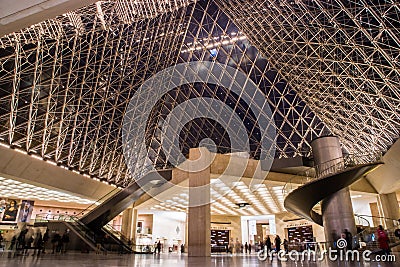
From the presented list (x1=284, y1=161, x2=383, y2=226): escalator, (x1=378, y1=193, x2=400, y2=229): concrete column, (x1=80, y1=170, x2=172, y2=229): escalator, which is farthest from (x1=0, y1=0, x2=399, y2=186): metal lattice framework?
(x1=284, y1=161, x2=383, y2=226): escalator

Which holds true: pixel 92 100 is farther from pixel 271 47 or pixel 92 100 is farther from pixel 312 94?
pixel 312 94

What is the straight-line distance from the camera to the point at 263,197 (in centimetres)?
2766

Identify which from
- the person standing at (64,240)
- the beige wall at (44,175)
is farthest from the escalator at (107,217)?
the beige wall at (44,175)

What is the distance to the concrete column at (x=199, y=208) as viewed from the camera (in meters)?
16.0

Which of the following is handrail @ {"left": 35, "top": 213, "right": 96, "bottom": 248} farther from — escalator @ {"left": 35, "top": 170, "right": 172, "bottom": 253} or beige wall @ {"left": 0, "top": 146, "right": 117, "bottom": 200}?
beige wall @ {"left": 0, "top": 146, "right": 117, "bottom": 200}

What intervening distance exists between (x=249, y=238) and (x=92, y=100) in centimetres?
2937

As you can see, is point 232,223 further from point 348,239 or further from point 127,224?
point 348,239

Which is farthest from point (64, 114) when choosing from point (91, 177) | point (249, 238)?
point (249, 238)

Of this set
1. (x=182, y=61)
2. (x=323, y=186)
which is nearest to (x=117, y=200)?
(x=323, y=186)

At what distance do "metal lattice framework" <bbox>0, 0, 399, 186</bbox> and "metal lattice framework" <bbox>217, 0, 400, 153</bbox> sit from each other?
12 cm

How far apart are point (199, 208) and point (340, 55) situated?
19.2m

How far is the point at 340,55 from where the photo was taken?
25.3 meters

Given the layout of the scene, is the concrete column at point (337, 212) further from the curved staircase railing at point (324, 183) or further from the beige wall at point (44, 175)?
the beige wall at point (44, 175)

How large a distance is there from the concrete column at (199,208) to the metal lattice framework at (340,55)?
50.2ft
